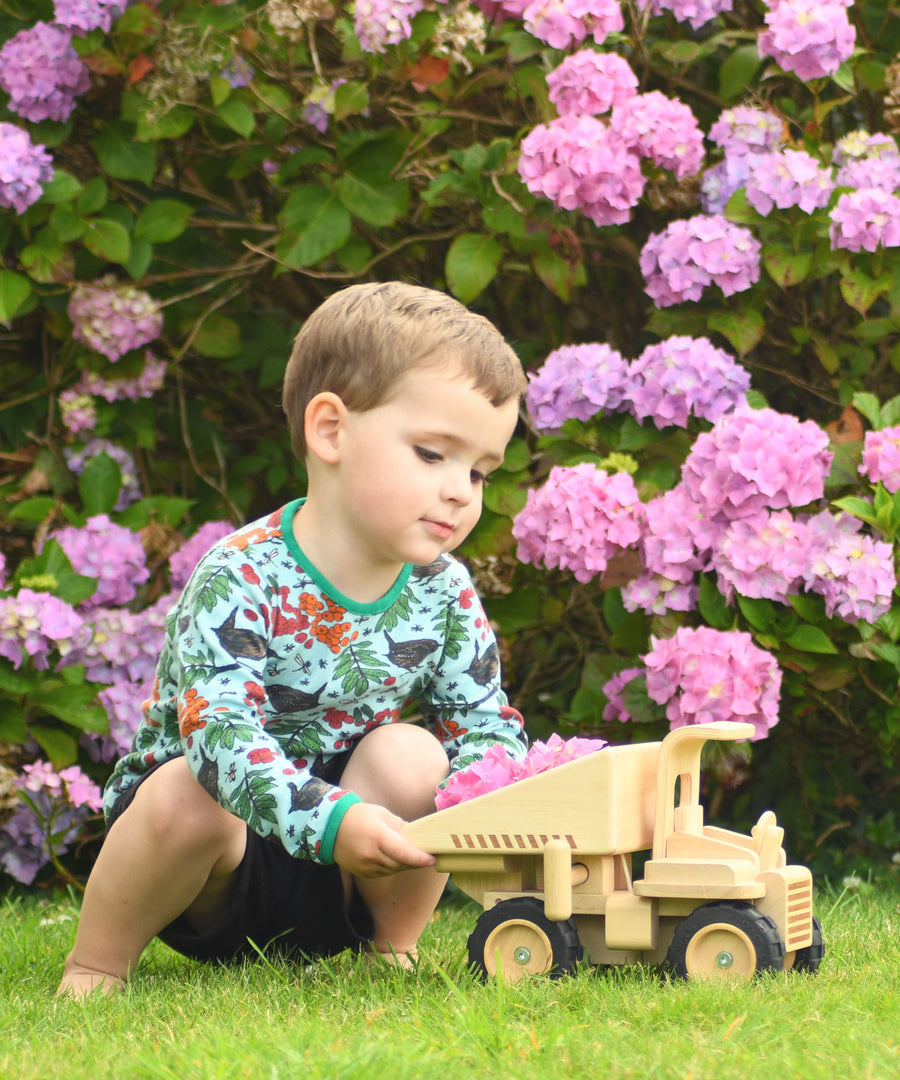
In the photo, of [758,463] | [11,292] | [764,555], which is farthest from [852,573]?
[11,292]

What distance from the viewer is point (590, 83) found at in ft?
9.89

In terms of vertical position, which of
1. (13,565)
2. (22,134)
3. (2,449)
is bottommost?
(13,565)

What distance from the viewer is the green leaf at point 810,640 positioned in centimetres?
278

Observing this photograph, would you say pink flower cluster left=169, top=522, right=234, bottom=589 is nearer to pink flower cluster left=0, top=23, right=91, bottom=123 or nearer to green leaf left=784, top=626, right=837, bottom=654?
pink flower cluster left=0, top=23, right=91, bottom=123

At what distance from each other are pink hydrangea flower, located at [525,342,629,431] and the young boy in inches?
31.3

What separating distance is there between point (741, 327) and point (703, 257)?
0.56 feet

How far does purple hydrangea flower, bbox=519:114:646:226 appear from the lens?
297 centimetres

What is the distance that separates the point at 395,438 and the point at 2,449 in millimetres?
1967

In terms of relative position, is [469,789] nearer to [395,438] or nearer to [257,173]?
[395,438]

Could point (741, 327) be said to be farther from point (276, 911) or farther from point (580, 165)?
point (276, 911)

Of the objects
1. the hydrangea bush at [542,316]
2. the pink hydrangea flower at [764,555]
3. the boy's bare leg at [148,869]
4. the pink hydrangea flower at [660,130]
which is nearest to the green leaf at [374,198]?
the hydrangea bush at [542,316]

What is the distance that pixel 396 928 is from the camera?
87.3 inches

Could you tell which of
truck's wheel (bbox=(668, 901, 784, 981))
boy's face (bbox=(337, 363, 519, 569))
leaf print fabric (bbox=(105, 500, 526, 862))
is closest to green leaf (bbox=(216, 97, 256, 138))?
leaf print fabric (bbox=(105, 500, 526, 862))

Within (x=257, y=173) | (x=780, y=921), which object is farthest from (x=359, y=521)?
(x=257, y=173)
